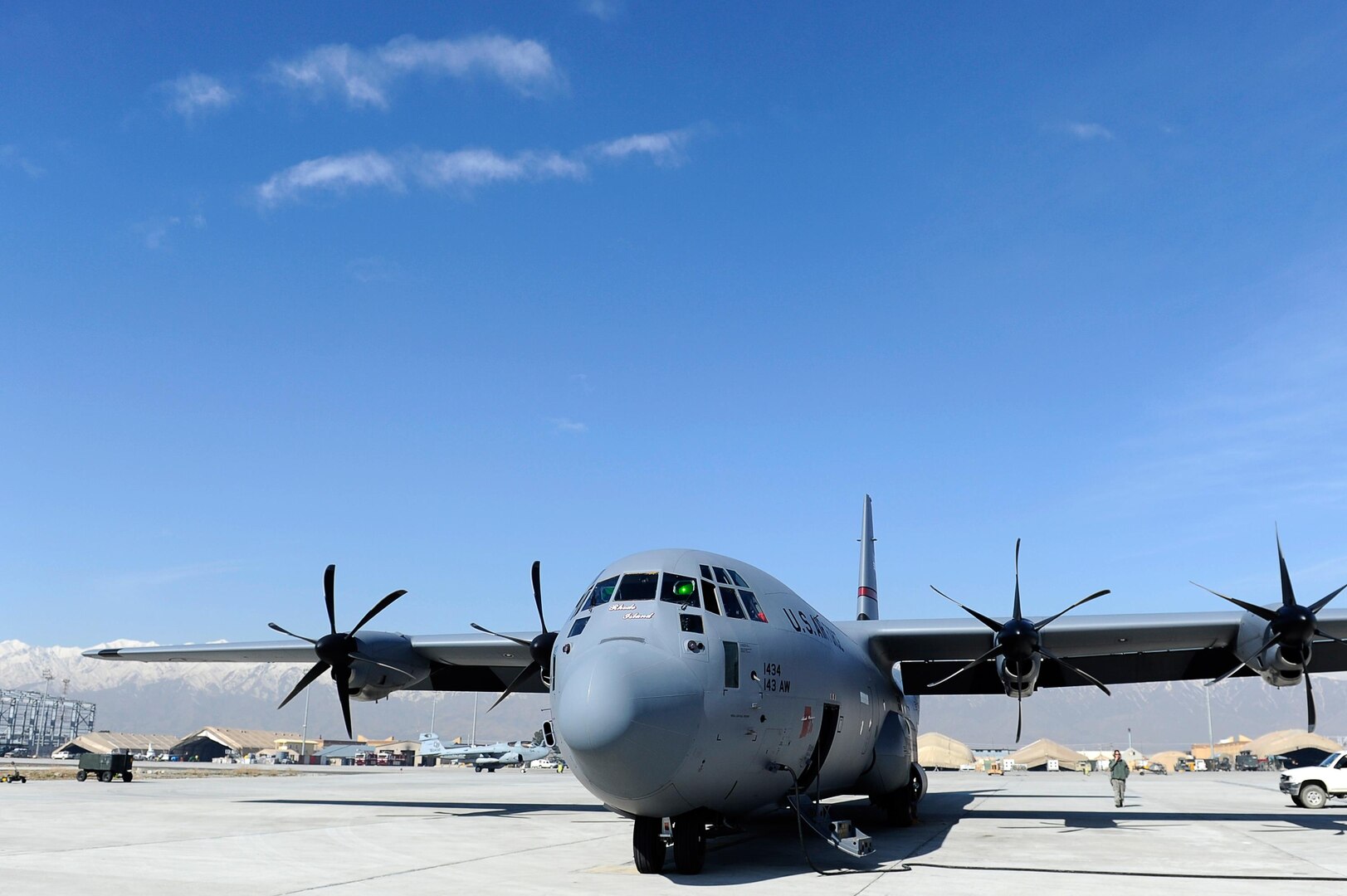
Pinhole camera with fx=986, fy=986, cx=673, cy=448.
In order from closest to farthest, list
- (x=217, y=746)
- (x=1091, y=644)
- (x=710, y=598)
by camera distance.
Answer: (x=710, y=598), (x=1091, y=644), (x=217, y=746)

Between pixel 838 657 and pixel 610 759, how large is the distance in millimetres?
6593

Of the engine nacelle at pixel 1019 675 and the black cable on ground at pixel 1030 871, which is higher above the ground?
the engine nacelle at pixel 1019 675

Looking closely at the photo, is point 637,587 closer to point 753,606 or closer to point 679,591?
point 679,591

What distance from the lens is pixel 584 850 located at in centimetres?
1557

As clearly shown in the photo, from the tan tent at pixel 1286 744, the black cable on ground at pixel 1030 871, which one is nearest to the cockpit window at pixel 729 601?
the black cable on ground at pixel 1030 871

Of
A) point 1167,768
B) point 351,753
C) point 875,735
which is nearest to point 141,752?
point 351,753

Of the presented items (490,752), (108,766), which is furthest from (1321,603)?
(490,752)

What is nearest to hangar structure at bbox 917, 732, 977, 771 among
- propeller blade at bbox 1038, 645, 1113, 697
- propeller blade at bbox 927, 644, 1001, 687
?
propeller blade at bbox 927, 644, 1001, 687

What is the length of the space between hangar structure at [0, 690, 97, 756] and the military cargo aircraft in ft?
226

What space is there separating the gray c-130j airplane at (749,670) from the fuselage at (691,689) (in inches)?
1.0

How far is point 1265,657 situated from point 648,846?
542 inches

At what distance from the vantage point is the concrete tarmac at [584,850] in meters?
11.6

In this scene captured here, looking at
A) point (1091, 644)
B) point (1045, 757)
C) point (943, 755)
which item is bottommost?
point (1045, 757)

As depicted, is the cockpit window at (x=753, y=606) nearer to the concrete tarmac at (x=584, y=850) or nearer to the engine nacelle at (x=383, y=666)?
the concrete tarmac at (x=584, y=850)
